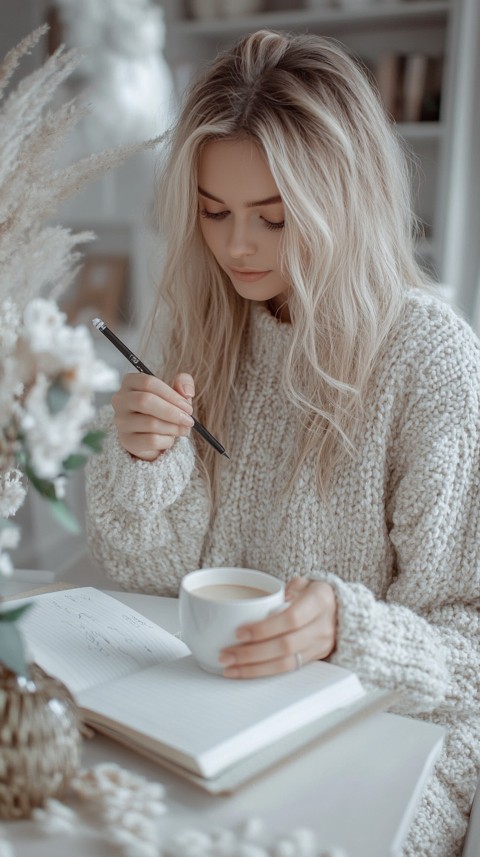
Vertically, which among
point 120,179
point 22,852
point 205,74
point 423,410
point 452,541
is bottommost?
point 22,852

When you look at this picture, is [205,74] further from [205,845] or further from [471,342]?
[205,845]

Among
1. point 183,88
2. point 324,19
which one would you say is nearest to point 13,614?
point 183,88

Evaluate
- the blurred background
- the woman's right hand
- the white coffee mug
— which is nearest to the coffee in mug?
the white coffee mug

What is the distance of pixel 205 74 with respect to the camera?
1122 mm

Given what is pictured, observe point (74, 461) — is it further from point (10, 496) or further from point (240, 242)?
point (240, 242)

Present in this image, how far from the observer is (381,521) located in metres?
1.07

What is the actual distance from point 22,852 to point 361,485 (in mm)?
616

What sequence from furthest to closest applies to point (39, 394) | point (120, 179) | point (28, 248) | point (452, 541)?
point (120, 179)
point (452, 541)
point (28, 248)
point (39, 394)

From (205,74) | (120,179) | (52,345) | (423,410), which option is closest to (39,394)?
(52,345)

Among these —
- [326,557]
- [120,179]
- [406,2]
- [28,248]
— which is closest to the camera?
[28,248]

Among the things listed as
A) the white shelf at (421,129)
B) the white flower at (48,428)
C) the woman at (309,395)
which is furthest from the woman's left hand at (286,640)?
the white shelf at (421,129)

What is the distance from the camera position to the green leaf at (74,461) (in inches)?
23.9

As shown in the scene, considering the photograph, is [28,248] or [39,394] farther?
[28,248]

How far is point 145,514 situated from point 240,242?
0.36 m
